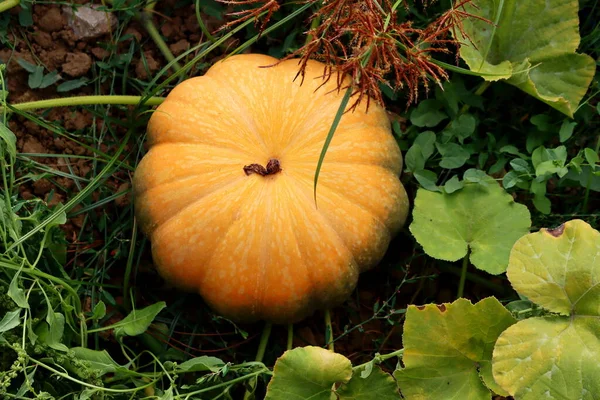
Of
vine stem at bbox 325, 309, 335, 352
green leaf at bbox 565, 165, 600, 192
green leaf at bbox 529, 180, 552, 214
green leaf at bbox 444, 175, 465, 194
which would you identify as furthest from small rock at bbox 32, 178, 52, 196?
green leaf at bbox 565, 165, 600, 192

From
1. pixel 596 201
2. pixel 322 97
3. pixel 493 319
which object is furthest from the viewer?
pixel 596 201

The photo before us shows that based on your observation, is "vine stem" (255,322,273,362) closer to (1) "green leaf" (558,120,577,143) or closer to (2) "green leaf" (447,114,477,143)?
(2) "green leaf" (447,114,477,143)

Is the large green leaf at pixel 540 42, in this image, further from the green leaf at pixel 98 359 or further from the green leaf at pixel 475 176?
the green leaf at pixel 98 359

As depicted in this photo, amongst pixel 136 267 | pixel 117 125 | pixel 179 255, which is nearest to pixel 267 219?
pixel 179 255

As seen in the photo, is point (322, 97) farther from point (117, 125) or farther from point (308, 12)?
point (117, 125)

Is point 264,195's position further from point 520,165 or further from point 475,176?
point 520,165

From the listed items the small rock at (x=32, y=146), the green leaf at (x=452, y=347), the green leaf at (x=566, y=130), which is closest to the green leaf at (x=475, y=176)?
the green leaf at (x=566, y=130)
